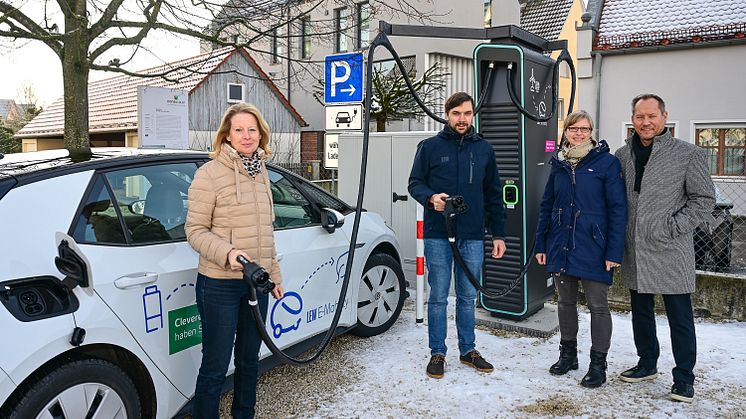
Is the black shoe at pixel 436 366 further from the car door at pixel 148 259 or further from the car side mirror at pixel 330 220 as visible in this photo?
the car door at pixel 148 259

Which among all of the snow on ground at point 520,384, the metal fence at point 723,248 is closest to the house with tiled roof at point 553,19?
the metal fence at point 723,248

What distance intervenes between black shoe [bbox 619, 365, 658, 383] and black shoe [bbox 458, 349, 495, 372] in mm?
906

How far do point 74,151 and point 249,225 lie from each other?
45.3 inches

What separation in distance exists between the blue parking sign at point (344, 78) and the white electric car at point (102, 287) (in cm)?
320

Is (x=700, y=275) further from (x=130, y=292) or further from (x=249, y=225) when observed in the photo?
(x=130, y=292)

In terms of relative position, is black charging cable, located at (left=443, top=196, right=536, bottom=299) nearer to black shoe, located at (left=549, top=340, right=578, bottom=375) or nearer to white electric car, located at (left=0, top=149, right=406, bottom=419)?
black shoe, located at (left=549, top=340, right=578, bottom=375)

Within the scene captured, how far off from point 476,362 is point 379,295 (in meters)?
1.07

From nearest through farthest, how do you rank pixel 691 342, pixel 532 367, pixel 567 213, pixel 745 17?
1. pixel 691 342
2. pixel 567 213
3. pixel 532 367
4. pixel 745 17

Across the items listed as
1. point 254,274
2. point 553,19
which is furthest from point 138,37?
point 553,19

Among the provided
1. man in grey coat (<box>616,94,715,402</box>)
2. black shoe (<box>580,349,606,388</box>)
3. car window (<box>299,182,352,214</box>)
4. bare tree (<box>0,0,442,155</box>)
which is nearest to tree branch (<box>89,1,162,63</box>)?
bare tree (<box>0,0,442,155</box>)

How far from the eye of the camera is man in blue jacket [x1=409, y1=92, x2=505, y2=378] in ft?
14.1

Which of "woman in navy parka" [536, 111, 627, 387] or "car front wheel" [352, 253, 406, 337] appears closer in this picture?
"woman in navy parka" [536, 111, 627, 387]

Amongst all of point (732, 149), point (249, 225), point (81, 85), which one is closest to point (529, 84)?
point (249, 225)

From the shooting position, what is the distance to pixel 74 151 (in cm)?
346
